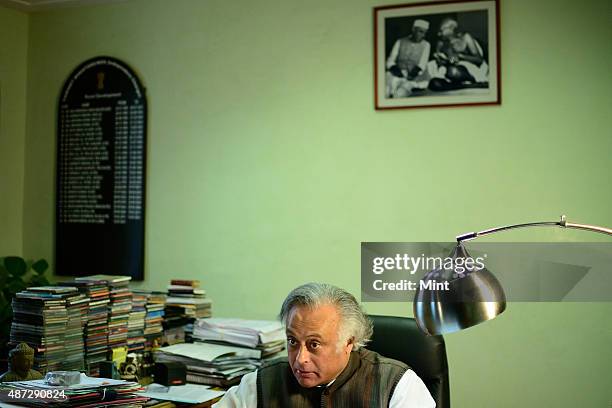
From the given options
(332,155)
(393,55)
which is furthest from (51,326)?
(393,55)

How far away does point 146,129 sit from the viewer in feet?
12.7

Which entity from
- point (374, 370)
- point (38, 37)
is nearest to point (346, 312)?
point (374, 370)

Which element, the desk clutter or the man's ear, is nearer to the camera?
the man's ear

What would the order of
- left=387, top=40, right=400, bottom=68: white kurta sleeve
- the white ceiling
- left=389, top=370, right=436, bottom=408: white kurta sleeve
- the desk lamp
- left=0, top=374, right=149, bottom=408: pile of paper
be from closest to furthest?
the desk lamp < left=389, top=370, right=436, bottom=408: white kurta sleeve < left=0, top=374, right=149, bottom=408: pile of paper < left=387, top=40, right=400, bottom=68: white kurta sleeve < the white ceiling

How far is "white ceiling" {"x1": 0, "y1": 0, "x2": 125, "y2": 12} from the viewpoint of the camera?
400 centimetres

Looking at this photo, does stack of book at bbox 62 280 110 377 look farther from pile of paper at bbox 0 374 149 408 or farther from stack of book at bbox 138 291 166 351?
pile of paper at bbox 0 374 149 408

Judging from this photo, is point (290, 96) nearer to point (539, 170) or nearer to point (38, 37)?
point (539, 170)

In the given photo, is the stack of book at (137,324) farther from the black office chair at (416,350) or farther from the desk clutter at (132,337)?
the black office chair at (416,350)

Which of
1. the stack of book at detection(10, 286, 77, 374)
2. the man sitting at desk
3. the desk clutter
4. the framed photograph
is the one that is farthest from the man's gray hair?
the framed photograph

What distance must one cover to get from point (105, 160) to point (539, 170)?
2.35 m

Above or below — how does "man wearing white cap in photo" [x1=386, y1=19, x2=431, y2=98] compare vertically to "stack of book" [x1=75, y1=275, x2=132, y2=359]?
above

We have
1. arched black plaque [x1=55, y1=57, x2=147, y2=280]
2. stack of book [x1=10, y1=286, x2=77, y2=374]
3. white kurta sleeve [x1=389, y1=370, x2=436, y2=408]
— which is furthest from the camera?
arched black plaque [x1=55, y1=57, x2=147, y2=280]

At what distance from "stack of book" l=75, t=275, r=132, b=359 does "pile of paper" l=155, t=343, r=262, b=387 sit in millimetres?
204

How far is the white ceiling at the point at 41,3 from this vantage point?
400 cm
